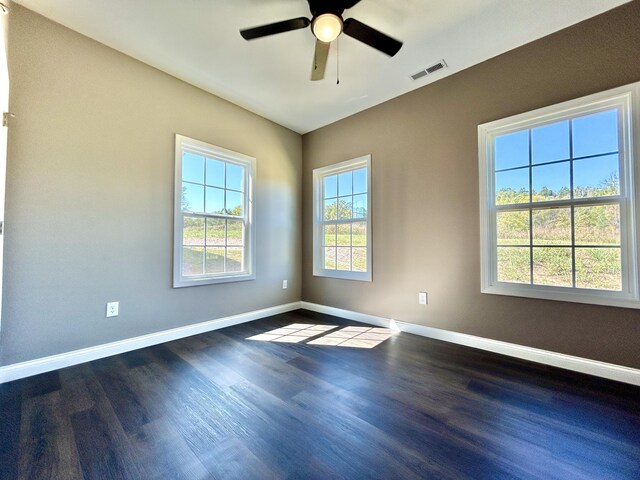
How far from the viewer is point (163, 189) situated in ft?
8.91

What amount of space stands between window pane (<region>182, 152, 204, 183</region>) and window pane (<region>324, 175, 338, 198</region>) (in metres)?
1.73

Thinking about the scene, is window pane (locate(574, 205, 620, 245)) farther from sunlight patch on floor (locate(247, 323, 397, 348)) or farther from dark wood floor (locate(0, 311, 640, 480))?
sunlight patch on floor (locate(247, 323, 397, 348))

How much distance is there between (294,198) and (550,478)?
12.0 ft

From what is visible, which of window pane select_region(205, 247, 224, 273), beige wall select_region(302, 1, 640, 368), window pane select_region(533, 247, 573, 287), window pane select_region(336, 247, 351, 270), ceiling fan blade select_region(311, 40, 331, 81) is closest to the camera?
ceiling fan blade select_region(311, 40, 331, 81)

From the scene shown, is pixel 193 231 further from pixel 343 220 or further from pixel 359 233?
pixel 359 233

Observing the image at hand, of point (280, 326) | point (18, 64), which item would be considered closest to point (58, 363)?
point (280, 326)

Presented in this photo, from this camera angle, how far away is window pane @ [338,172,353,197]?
12.1ft

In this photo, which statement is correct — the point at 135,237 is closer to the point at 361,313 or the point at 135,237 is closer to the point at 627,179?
the point at 361,313

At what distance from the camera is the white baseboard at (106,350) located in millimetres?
1956

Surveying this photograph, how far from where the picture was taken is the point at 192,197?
2.96 meters

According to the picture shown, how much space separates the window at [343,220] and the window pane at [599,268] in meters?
1.93

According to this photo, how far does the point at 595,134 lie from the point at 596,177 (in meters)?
0.34

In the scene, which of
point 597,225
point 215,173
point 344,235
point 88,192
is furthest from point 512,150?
point 88,192

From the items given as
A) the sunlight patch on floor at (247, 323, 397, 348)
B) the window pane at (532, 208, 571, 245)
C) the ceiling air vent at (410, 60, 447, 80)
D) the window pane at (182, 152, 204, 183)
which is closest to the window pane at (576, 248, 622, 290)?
the window pane at (532, 208, 571, 245)
